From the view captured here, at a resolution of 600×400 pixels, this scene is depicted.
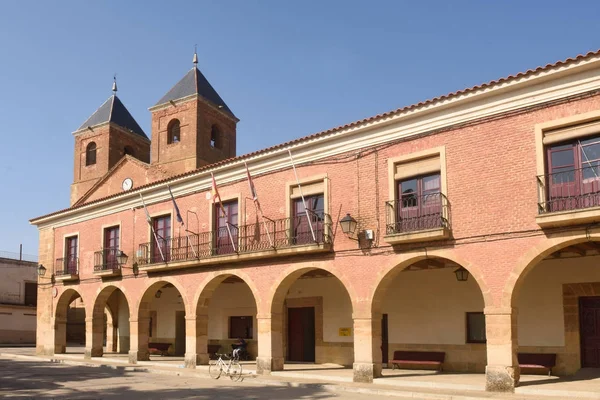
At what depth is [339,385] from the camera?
47.7 ft

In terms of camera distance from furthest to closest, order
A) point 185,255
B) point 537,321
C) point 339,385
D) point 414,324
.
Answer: point 185,255
point 414,324
point 537,321
point 339,385

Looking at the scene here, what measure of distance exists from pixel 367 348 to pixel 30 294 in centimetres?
3238

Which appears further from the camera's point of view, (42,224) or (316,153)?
(42,224)

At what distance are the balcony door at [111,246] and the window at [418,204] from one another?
12.0 meters

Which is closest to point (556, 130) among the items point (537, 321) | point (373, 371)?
point (537, 321)

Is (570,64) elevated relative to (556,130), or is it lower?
elevated

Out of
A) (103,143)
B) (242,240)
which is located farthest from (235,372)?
(103,143)

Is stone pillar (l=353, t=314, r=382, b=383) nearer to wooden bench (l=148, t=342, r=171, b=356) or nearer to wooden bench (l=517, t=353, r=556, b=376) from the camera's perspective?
wooden bench (l=517, t=353, r=556, b=376)

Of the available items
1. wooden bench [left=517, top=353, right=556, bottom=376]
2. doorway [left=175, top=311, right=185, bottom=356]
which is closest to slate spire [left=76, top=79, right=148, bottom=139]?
doorway [left=175, top=311, right=185, bottom=356]

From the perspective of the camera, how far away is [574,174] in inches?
485

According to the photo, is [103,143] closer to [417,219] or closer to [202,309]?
[202,309]

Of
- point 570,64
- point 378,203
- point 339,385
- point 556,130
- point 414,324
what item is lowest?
point 339,385

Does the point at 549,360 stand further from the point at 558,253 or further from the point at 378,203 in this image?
the point at 378,203

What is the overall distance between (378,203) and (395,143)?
59.7 inches
